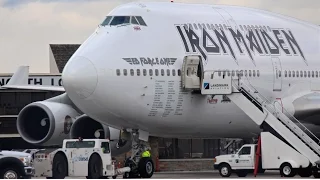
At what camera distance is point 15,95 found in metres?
56.6

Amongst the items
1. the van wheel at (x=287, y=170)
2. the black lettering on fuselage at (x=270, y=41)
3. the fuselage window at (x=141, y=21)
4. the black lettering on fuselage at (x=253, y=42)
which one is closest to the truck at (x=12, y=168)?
the fuselage window at (x=141, y=21)

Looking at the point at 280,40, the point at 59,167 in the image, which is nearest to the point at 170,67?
the point at 59,167

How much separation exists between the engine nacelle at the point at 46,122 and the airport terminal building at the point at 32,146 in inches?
354

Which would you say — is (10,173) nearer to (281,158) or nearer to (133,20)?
(133,20)

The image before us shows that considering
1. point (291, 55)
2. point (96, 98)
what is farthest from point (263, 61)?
point (96, 98)

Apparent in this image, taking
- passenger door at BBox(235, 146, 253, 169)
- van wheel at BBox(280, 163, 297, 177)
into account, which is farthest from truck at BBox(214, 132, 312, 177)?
passenger door at BBox(235, 146, 253, 169)

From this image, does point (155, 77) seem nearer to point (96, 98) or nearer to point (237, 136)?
point (96, 98)

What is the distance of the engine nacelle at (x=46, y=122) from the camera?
39.0m

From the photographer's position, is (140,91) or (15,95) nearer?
(140,91)

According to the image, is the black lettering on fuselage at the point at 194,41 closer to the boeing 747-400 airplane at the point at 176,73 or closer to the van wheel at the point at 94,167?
the boeing 747-400 airplane at the point at 176,73

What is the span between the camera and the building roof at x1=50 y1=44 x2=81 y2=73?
66750 mm

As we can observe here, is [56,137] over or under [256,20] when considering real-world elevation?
under

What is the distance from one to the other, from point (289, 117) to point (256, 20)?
4014 mm

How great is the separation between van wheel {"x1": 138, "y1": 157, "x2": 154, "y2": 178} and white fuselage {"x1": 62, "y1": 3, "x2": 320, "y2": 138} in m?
1.32
